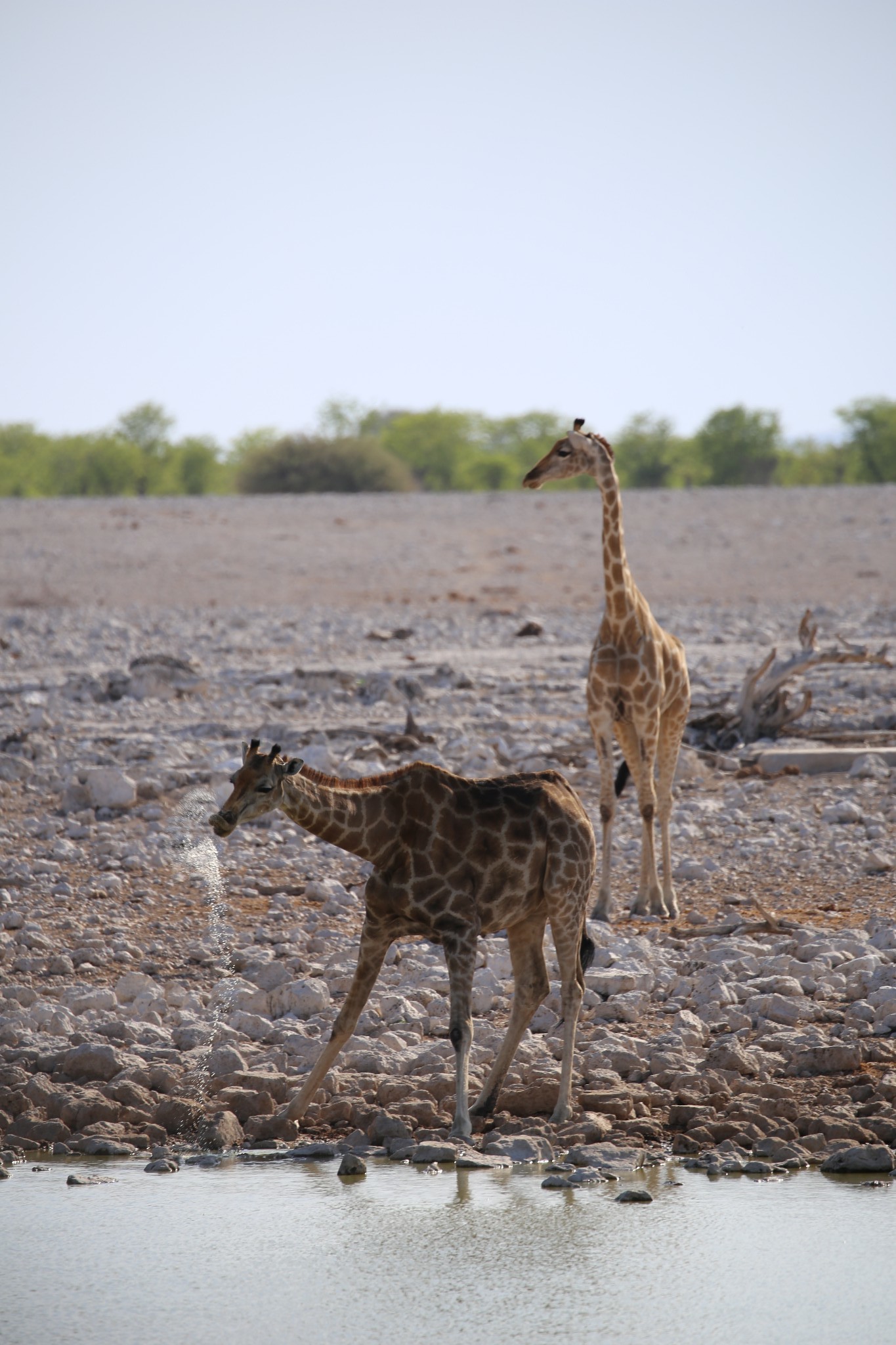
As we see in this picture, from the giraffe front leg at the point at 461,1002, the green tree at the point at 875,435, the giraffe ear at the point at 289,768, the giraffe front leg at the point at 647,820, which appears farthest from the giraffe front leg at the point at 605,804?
the green tree at the point at 875,435

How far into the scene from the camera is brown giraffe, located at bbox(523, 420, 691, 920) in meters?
9.20

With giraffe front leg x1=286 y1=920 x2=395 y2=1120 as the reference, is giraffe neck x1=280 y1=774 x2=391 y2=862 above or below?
above

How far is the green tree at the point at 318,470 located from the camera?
53812mm

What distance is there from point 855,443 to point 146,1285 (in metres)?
61.1

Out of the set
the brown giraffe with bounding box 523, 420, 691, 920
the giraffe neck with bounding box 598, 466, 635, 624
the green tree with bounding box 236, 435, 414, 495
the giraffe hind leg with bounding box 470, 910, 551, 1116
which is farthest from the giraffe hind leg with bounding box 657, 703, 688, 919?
the green tree with bounding box 236, 435, 414, 495

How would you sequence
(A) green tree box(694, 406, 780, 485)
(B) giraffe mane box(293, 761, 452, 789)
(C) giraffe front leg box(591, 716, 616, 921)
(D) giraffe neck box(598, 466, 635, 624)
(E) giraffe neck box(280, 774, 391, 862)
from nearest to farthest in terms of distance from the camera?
(E) giraffe neck box(280, 774, 391, 862) < (B) giraffe mane box(293, 761, 452, 789) < (C) giraffe front leg box(591, 716, 616, 921) < (D) giraffe neck box(598, 466, 635, 624) < (A) green tree box(694, 406, 780, 485)

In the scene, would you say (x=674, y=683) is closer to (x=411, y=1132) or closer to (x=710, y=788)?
(x=710, y=788)

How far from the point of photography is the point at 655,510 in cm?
4012

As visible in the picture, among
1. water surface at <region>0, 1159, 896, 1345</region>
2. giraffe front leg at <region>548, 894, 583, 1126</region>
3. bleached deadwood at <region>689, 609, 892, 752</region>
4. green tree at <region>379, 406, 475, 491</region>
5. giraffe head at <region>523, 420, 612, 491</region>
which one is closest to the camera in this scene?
water surface at <region>0, 1159, 896, 1345</region>

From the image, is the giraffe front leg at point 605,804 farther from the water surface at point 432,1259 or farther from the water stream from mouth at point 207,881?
the water surface at point 432,1259

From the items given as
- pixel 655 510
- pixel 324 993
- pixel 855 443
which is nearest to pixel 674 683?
pixel 324 993

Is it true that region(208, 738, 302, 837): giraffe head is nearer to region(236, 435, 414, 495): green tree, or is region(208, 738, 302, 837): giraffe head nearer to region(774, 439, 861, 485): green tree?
region(236, 435, 414, 495): green tree

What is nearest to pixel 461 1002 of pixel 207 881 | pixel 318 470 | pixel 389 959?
pixel 389 959

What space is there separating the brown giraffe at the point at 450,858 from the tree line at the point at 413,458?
48.1 meters
